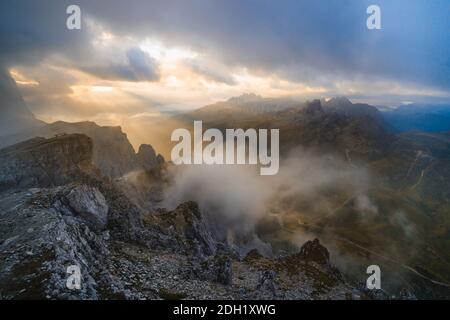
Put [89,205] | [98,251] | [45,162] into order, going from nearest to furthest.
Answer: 1. [98,251]
2. [89,205]
3. [45,162]

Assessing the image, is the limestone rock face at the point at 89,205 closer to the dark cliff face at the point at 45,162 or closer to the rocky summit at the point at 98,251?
the rocky summit at the point at 98,251

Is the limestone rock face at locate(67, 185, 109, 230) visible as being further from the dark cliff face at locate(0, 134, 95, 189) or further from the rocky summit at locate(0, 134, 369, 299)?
the dark cliff face at locate(0, 134, 95, 189)

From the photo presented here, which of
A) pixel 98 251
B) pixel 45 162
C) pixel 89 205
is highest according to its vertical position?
pixel 45 162

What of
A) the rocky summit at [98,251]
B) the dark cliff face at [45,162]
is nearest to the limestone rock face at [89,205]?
the rocky summit at [98,251]

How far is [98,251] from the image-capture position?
39.5m

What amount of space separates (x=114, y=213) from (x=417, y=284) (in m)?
203

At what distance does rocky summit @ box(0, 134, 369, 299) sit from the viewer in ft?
98.2

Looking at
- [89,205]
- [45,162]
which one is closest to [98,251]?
[89,205]

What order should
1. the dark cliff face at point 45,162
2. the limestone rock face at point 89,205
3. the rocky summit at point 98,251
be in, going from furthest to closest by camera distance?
1. the dark cliff face at point 45,162
2. the limestone rock face at point 89,205
3. the rocky summit at point 98,251

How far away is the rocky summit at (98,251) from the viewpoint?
98.2 ft

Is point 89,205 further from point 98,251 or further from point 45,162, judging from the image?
point 45,162

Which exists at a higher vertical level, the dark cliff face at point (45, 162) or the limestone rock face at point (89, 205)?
the dark cliff face at point (45, 162)

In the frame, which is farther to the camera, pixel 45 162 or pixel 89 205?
pixel 45 162
